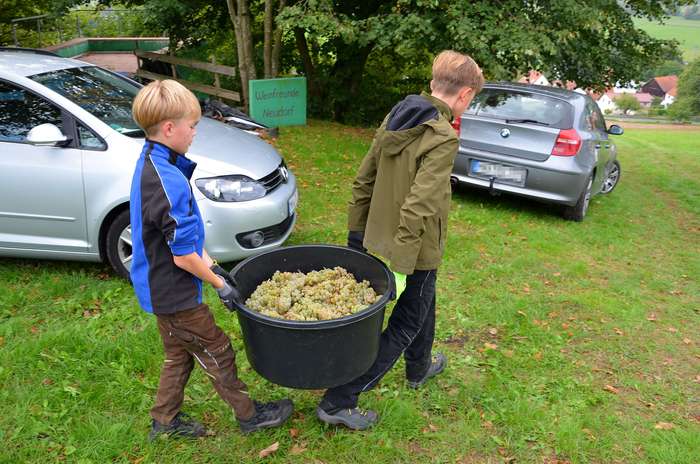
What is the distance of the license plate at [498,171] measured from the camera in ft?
22.5

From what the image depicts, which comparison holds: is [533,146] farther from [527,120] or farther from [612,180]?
[612,180]

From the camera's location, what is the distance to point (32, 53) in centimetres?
510

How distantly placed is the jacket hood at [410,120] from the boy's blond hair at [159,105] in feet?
3.17

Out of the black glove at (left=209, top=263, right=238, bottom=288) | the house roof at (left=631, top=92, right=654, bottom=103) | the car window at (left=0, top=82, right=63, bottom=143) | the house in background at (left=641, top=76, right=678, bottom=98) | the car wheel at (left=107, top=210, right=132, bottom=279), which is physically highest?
the car window at (left=0, top=82, right=63, bottom=143)

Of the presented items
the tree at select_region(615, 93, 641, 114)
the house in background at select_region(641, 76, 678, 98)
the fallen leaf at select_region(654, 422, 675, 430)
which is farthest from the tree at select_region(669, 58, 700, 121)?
the fallen leaf at select_region(654, 422, 675, 430)

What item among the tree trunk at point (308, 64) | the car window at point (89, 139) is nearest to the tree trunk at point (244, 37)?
the tree trunk at point (308, 64)

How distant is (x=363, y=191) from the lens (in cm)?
313

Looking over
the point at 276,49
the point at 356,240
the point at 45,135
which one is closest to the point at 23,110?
the point at 45,135

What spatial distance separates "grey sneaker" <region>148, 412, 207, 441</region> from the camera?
2.90 metres

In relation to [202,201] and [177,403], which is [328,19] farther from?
[177,403]

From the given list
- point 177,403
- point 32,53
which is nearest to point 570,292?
point 177,403

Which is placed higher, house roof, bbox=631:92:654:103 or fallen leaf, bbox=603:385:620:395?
fallen leaf, bbox=603:385:620:395

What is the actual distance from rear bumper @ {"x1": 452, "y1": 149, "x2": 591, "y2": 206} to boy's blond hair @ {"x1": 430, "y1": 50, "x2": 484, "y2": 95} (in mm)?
4355

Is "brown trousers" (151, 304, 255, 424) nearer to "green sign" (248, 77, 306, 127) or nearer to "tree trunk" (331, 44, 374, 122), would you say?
"green sign" (248, 77, 306, 127)
